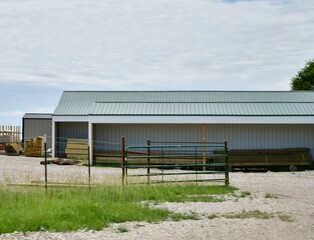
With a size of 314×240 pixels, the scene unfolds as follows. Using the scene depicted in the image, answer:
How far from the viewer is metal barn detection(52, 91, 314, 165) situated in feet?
110

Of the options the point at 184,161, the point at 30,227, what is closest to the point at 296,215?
the point at 30,227

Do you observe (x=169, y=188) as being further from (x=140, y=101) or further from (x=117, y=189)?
(x=140, y=101)

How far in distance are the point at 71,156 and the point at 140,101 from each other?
21.3 feet

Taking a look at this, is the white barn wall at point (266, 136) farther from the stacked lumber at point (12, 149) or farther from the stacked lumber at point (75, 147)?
the stacked lumber at point (12, 149)

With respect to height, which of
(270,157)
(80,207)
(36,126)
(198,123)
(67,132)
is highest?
(36,126)

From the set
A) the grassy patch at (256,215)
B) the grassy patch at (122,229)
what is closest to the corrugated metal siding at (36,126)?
the grassy patch at (256,215)

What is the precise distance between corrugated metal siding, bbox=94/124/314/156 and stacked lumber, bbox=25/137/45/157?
7.25 metres

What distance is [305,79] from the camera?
64.9 m

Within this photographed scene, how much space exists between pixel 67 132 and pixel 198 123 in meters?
10.2

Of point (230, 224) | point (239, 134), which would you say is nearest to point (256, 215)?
point (230, 224)

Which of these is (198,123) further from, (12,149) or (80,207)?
(80,207)

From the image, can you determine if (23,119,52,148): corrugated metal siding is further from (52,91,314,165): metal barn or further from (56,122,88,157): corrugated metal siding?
(52,91,314,165): metal barn

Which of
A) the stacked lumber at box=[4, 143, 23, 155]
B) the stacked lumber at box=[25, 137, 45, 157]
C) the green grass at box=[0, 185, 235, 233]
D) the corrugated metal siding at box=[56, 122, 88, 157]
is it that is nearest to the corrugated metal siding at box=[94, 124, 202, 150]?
the corrugated metal siding at box=[56, 122, 88, 157]

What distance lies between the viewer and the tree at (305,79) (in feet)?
210
